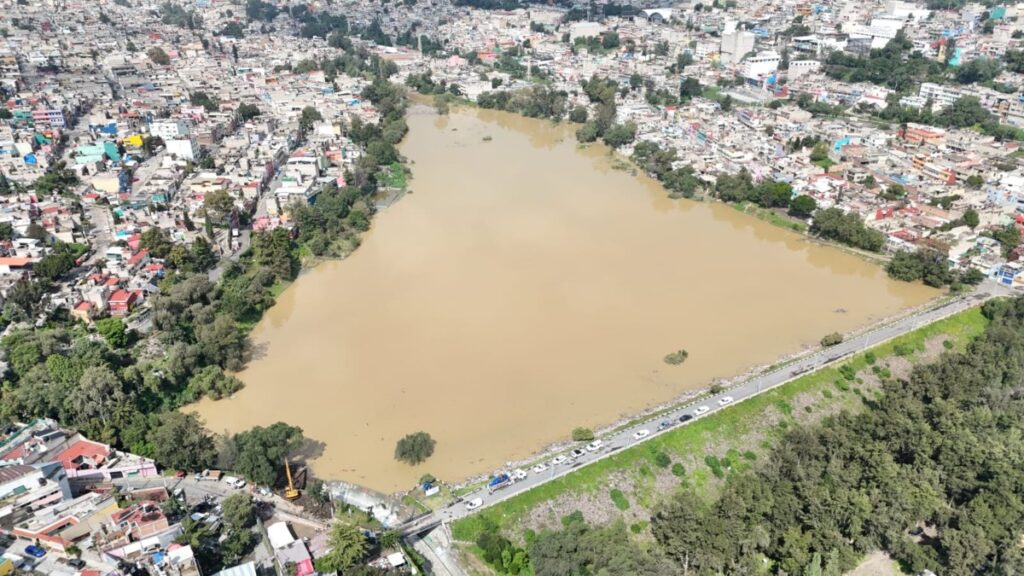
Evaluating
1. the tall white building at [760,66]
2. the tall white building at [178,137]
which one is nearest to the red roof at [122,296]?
the tall white building at [178,137]

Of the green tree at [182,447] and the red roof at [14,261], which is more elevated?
the red roof at [14,261]

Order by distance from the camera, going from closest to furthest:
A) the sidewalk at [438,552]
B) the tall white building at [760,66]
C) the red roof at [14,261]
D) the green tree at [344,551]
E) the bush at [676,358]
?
the green tree at [344,551] → the sidewalk at [438,552] → the bush at [676,358] → the red roof at [14,261] → the tall white building at [760,66]

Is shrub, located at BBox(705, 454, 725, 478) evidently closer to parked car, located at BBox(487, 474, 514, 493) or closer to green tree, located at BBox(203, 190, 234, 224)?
parked car, located at BBox(487, 474, 514, 493)

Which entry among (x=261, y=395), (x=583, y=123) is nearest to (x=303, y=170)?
(x=261, y=395)

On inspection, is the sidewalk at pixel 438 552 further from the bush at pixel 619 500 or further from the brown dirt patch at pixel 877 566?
the brown dirt patch at pixel 877 566

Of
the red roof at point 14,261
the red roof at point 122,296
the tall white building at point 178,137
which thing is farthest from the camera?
the tall white building at point 178,137


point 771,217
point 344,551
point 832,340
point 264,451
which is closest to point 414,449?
point 264,451

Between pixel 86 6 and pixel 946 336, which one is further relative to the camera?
pixel 86 6

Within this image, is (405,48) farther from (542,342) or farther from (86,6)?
(542,342)
